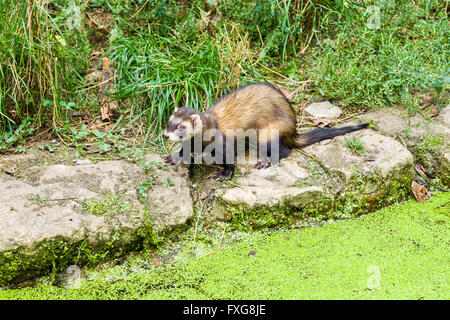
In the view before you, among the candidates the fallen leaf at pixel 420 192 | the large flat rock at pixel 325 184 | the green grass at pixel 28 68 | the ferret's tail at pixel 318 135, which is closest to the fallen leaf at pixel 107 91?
the green grass at pixel 28 68

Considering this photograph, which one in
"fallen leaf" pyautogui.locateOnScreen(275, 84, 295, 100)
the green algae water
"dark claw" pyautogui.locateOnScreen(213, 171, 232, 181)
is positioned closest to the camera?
the green algae water

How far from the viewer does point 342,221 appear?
3.73 m

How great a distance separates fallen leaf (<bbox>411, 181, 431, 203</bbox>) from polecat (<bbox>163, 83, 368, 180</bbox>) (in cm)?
68

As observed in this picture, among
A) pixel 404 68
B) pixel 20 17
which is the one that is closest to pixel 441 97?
pixel 404 68

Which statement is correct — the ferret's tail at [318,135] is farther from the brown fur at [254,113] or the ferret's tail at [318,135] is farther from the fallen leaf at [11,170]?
the fallen leaf at [11,170]

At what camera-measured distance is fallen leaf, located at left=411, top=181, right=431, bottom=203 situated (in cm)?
393

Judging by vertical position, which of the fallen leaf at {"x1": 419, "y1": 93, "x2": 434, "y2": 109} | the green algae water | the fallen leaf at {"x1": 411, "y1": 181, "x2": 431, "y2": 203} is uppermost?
the fallen leaf at {"x1": 419, "y1": 93, "x2": 434, "y2": 109}

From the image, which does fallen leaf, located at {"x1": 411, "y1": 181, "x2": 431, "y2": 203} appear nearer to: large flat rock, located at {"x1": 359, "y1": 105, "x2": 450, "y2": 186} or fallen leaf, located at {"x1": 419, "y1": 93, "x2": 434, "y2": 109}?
large flat rock, located at {"x1": 359, "y1": 105, "x2": 450, "y2": 186}

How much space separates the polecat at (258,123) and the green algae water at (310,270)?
747 millimetres

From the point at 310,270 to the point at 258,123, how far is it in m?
1.37

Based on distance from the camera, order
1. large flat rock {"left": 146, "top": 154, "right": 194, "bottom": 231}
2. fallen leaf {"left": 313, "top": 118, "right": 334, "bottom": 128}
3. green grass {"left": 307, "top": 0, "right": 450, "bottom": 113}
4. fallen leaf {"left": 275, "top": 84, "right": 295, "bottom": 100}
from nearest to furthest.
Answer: large flat rock {"left": 146, "top": 154, "right": 194, "bottom": 231} → fallen leaf {"left": 313, "top": 118, "right": 334, "bottom": 128} → green grass {"left": 307, "top": 0, "right": 450, "bottom": 113} → fallen leaf {"left": 275, "top": 84, "right": 295, "bottom": 100}

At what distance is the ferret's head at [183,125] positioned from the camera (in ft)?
12.0

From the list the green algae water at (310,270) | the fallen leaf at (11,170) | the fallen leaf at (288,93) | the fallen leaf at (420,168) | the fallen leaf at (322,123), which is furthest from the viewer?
the fallen leaf at (288,93)

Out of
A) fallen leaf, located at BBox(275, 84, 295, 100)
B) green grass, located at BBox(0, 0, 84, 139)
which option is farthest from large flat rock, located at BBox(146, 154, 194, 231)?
fallen leaf, located at BBox(275, 84, 295, 100)
